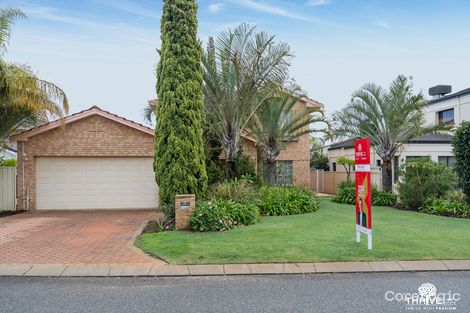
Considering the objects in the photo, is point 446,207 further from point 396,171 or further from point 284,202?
point 284,202

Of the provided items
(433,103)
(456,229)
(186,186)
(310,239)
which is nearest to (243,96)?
(186,186)

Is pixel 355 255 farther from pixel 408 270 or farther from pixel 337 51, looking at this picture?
pixel 337 51

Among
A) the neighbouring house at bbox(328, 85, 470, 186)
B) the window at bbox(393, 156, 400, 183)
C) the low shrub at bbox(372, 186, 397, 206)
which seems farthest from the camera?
the neighbouring house at bbox(328, 85, 470, 186)

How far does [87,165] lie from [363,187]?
11621mm

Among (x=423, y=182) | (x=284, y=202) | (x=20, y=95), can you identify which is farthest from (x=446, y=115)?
(x=20, y=95)

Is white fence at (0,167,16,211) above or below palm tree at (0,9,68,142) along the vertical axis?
below

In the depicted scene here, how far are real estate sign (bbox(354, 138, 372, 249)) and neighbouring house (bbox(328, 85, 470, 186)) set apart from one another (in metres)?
11.6

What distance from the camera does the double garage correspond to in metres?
15.0

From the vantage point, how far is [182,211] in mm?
9625

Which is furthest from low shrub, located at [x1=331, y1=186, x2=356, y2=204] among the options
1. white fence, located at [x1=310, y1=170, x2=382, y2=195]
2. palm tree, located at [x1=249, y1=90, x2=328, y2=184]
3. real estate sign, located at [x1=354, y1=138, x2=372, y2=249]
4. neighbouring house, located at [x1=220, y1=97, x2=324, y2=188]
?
real estate sign, located at [x1=354, y1=138, x2=372, y2=249]

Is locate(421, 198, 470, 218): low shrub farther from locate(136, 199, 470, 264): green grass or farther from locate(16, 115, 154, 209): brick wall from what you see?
locate(16, 115, 154, 209): brick wall

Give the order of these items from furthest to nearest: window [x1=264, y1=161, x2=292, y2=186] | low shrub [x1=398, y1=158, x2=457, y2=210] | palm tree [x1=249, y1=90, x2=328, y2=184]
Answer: window [x1=264, y1=161, x2=292, y2=186], palm tree [x1=249, y1=90, x2=328, y2=184], low shrub [x1=398, y1=158, x2=457, y2=210]

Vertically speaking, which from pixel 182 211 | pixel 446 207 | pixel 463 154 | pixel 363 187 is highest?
pixel 463 154

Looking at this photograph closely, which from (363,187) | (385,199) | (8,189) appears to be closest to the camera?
(363,187)
